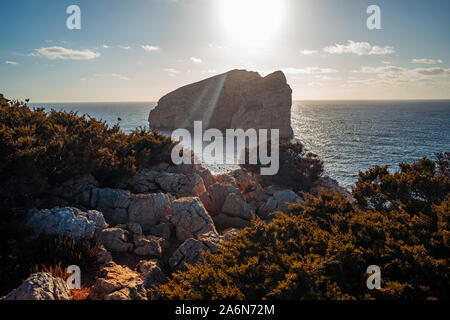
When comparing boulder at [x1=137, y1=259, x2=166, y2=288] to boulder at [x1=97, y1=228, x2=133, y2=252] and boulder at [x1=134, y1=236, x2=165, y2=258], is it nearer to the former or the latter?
boulder at [x1=134, y1=236, x2=165, y2=258]

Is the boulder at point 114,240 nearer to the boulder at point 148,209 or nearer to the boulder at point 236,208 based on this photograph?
the boulder at point 148,209

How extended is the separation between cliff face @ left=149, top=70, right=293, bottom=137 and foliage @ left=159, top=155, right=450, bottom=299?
66778 millimetres

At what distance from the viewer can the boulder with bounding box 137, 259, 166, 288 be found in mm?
6879

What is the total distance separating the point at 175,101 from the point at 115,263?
88.5 metres

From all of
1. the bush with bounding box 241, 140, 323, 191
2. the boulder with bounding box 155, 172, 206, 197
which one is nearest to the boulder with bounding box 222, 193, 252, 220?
the boulder with bounding box 155, 172, 206, 197

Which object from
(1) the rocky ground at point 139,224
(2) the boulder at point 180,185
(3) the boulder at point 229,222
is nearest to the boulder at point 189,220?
(1) the rocky ground at point 139,224

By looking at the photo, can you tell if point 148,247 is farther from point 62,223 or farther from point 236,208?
point 236,208

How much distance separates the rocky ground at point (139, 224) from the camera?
233 inches

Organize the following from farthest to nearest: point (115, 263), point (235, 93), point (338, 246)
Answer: point (235, 93), point (115, 263), point (338, 246)

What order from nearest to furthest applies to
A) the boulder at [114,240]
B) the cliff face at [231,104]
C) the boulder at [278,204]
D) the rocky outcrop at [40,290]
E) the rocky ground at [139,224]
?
the rocky outcrop at [40,290]
the rocky ground at [139,224]
the boulder at [114,240]
the boulder at [278,204]
the cliff face at [231,104]

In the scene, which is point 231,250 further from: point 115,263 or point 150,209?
point 150,209
